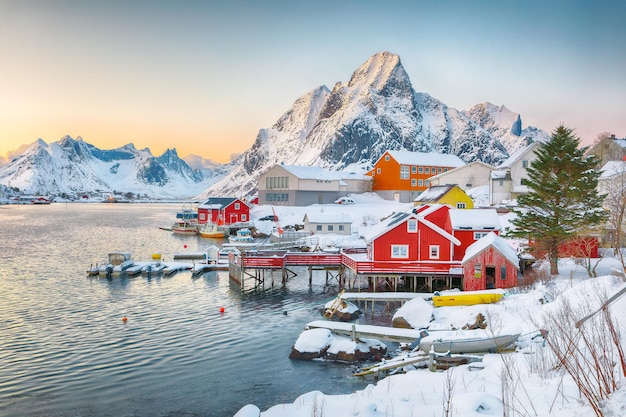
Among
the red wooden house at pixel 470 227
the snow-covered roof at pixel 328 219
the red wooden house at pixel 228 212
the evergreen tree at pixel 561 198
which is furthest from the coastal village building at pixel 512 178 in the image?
the red wooden house at pixel 228 212

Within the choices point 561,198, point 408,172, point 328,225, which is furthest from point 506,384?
point 408,172

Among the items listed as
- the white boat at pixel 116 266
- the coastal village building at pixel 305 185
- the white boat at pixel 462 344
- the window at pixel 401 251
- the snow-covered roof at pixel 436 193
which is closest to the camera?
the white boat at pixel 462 344

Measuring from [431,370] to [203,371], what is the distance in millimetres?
10839

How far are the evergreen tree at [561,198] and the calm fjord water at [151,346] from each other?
57.5 ft

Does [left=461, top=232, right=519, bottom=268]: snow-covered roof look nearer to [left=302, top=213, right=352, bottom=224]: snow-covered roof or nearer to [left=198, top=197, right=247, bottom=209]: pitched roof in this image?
[left=302, top=213, right=352, bottom=224]: snow-covered roof

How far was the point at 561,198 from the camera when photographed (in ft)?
116

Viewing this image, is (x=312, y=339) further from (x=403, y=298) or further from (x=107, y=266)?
(x=107, y=266)

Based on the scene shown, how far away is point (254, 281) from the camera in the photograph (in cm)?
4653

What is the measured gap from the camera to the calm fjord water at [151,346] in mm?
19688

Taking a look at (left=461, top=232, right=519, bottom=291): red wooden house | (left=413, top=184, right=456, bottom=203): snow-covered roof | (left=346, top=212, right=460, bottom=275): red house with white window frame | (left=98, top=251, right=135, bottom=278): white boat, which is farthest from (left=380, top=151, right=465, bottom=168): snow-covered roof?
(left=461, top=232, right=519, bottom=291): red wooden house

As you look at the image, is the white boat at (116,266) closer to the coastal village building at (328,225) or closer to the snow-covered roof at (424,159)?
the coastal village building at (328,225)

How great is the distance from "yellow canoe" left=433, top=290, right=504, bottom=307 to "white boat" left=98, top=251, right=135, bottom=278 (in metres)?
33.4

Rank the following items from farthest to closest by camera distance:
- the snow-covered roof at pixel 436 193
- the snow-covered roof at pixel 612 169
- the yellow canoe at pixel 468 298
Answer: the snow-covered roof at pixel 436 193 < the snow-covered roof at pixel 612 169 < the yellow canoe at pixel 468 298

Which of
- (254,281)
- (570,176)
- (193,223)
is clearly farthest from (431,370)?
(193,223)
